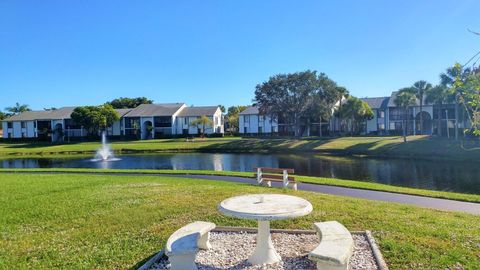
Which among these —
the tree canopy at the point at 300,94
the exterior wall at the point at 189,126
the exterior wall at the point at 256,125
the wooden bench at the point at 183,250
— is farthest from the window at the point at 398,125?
the wooden bench at the point at 183,250

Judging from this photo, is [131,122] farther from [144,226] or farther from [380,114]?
[144,226]

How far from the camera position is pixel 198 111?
270 feet

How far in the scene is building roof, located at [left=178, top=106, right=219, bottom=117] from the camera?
81125mm

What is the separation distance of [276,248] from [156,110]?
77687 mm

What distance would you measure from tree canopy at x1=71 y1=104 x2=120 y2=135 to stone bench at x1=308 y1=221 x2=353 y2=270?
74961 millimetres

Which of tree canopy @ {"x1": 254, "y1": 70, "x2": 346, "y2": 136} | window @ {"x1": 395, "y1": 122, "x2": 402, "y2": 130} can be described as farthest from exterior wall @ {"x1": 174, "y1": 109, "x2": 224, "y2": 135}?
window @ {"x1": 395, "y1": 122, "x2": 402, "y2": 130}

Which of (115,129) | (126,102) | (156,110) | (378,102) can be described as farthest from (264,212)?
(126,102)

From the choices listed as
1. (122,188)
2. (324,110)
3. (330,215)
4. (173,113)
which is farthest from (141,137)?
(330,215)

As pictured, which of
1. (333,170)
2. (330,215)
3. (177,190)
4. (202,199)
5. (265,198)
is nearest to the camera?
(265,198)

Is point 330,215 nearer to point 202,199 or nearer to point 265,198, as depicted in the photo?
point 265,198

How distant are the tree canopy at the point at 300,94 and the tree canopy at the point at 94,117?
112 ft

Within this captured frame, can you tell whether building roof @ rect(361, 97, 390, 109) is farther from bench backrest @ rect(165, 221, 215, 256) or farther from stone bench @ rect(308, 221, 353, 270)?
bench backrest @ rect(165, 221, 215, 256)

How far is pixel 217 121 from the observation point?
8450 cm

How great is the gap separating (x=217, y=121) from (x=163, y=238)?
76.8 meters
